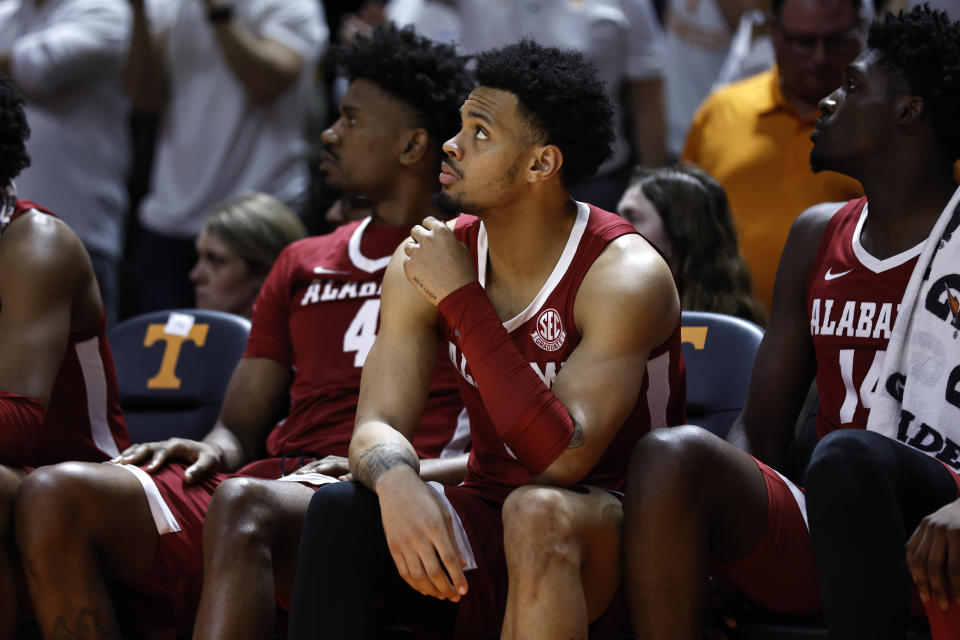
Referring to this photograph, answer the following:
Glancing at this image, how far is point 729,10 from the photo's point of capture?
17.9 feet

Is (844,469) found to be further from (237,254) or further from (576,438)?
A: (237,254)

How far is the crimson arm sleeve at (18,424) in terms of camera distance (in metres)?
2.81

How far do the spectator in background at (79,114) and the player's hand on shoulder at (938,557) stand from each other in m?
3.69

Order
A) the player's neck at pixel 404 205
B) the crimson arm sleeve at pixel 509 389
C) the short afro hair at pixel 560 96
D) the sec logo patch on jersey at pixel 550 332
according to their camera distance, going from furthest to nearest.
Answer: the player's neck at pixel 404 205 < the short afro hair at pixel 560 96 < the sec logo patch on jersey at pixel 550 332 < the crimson arm sleeve at pixel 509 389

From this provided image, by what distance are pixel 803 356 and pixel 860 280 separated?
0.27m

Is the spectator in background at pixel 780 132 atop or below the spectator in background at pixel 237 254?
atop

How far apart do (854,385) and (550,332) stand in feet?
2.38

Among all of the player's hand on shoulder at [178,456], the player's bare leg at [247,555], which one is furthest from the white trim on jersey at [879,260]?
the player's hand on shoulder at [178,456]

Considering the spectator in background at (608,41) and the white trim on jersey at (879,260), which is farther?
the spectator in background at (608,41)

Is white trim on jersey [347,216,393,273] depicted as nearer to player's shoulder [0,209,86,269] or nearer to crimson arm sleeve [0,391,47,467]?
player's shoulder [0,209,86,269]

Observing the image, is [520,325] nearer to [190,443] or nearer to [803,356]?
[803,356]

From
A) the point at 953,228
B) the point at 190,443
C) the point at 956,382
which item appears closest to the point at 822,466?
the point at 956,382

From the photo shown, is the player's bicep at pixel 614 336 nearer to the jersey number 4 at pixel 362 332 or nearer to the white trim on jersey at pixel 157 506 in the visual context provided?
the jersey number 4 at pixel 362 332

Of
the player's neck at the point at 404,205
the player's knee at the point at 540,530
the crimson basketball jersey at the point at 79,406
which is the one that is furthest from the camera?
the player's neck at the point at 404,205
